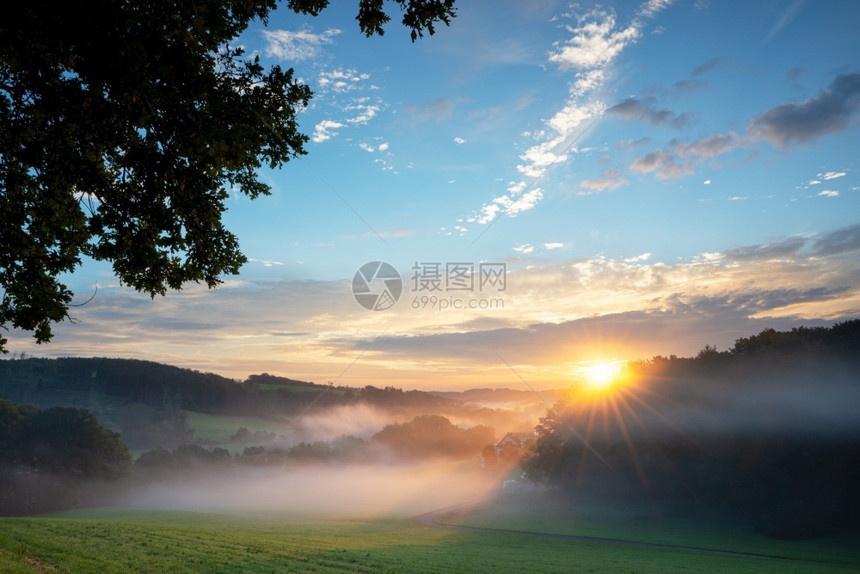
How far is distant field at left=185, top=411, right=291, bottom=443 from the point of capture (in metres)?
159

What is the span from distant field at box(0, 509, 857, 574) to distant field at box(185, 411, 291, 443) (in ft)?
442

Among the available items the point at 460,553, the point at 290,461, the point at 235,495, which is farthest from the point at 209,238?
the point at 290,461

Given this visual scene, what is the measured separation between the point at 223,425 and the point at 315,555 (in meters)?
160

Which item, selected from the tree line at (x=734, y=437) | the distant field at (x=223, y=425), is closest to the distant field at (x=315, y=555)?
the tree line at (x=734, y=437)

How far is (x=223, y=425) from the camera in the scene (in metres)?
170

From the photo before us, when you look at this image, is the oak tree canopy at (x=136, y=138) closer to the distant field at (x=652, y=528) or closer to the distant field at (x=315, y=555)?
the distant field at (x=315, y=555)

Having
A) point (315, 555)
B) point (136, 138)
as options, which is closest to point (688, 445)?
point (315, 555)

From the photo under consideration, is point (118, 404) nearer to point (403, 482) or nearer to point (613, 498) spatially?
point (403, 482)

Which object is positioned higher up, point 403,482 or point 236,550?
point 236,550

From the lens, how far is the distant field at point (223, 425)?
159375 mm

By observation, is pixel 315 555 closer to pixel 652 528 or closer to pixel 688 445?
pixel 652 528

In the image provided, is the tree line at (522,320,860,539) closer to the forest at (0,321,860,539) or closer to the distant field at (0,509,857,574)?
the forest at (0,321,860,539)

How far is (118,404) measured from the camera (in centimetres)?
16275

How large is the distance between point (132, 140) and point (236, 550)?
899 inches
